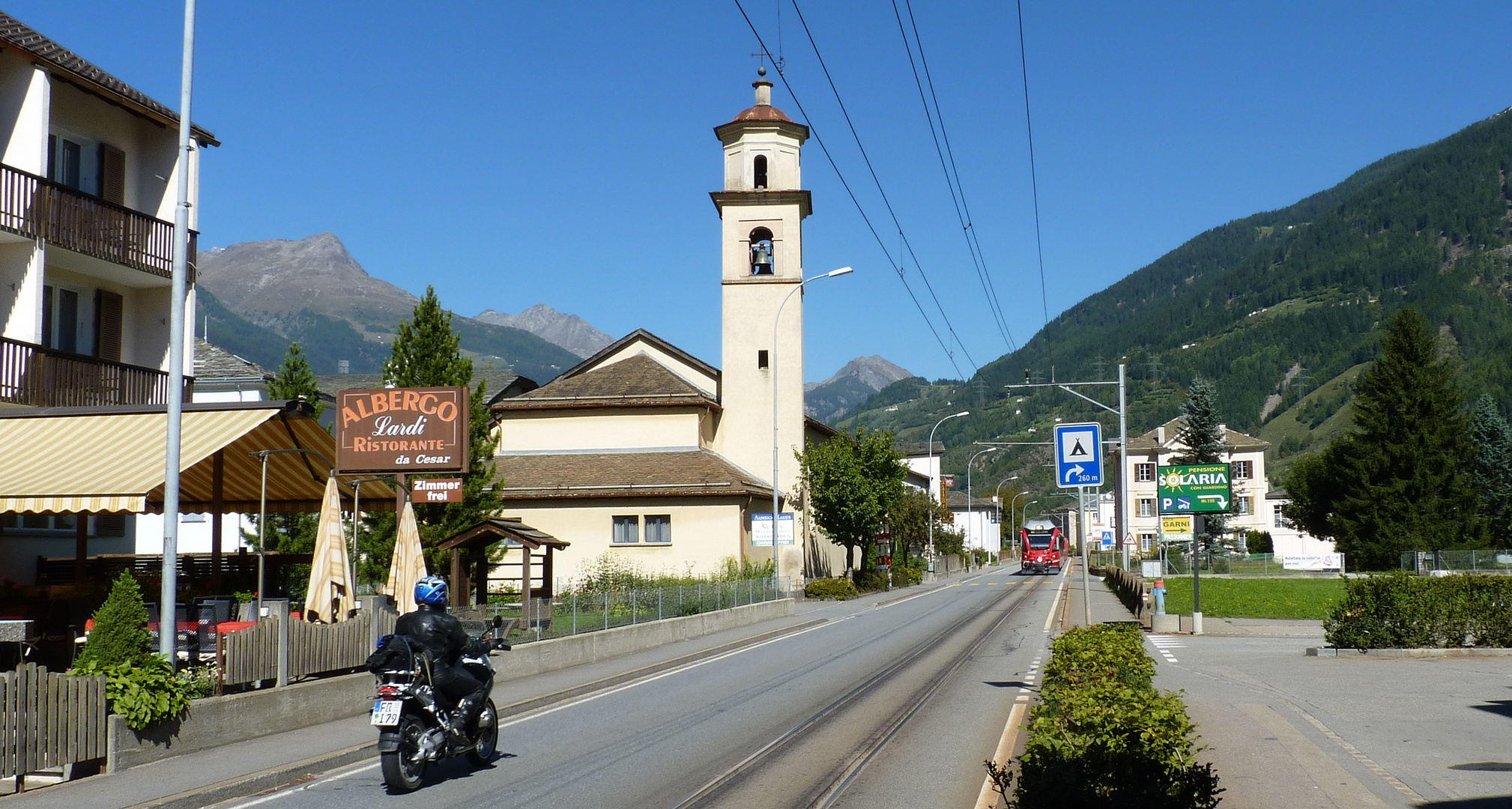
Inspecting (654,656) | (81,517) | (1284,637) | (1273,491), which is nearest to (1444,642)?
(1284,637)

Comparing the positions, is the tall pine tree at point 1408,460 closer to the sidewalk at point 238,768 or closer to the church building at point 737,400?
the church building at point 737,400

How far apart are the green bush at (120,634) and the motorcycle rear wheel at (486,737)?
3.08 m

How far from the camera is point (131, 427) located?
1642cm

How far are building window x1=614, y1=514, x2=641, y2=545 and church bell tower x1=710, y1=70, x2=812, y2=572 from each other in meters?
6.08

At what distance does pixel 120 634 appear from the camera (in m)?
11.0

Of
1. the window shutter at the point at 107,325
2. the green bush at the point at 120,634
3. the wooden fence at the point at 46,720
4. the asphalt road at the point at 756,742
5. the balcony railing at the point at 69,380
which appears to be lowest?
the asphalt road at the point at 756,742

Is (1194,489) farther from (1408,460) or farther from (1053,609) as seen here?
(1408,460)

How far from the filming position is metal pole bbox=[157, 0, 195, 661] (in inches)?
481

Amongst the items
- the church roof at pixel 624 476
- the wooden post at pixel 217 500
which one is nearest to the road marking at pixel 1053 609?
the church roof at pixel 624 476

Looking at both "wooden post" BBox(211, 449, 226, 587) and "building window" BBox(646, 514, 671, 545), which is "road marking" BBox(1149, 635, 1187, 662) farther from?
"building window" BBox(646, 514, 671, 545)

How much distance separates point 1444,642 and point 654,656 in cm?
1461

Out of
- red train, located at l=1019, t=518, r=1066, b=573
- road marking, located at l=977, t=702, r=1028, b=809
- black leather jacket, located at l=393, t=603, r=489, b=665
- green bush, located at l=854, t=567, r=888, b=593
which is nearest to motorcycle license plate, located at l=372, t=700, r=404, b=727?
black leather jacket, located at l=393, t=603, r=489, b=665

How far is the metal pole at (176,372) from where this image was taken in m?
12.2

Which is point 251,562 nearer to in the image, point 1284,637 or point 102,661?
point 102,661
